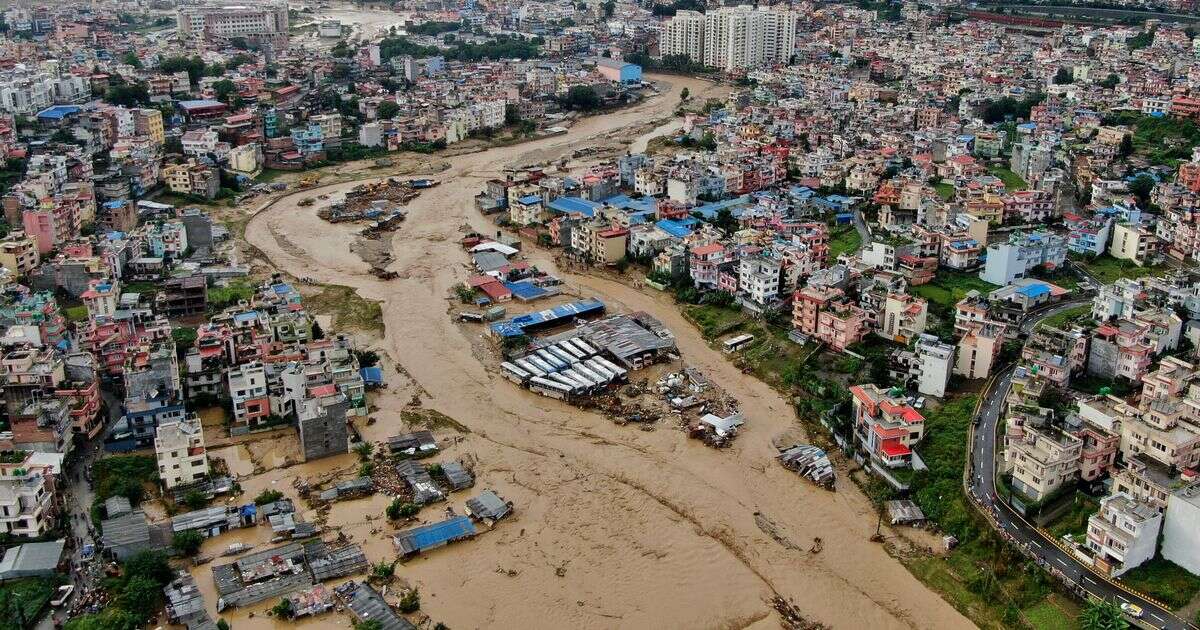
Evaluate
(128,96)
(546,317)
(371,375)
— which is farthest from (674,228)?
(128,96)

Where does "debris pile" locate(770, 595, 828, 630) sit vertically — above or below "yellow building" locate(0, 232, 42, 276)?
below

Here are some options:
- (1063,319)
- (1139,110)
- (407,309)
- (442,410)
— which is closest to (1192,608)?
(1063,319)

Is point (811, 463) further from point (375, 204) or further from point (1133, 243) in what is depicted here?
point (375, 204)

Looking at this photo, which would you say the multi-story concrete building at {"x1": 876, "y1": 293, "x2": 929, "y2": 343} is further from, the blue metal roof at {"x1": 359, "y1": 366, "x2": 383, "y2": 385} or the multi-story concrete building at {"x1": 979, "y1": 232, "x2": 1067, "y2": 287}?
the blue metal roof at {"x1": 359, "y1": 366, "x2": 383, "y2": 385}

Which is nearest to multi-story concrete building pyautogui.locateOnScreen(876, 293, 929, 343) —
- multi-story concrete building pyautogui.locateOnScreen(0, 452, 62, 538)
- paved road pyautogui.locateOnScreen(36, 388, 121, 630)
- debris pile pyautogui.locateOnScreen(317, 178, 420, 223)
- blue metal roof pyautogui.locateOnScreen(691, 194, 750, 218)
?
blue metal roof pyautogui.locateOnScreen(691, 194, 750, 218)

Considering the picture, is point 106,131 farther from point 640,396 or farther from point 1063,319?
point 1063,319

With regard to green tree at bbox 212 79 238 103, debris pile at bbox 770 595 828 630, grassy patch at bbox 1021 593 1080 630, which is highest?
green tree at bbox 212 79 238 103

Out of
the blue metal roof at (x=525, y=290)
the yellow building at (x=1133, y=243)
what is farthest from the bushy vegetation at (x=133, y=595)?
the yellow building at (x=1133, y=243)
